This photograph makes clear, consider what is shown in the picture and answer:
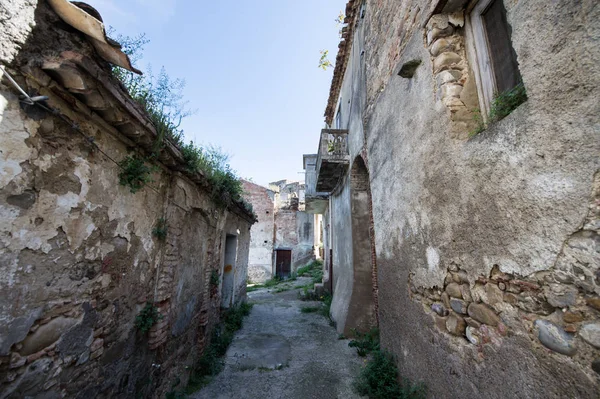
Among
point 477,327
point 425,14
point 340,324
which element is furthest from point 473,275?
point 340,324

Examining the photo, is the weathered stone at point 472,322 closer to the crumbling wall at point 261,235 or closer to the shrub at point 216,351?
the shrub at point 216,351

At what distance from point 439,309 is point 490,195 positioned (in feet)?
4.32

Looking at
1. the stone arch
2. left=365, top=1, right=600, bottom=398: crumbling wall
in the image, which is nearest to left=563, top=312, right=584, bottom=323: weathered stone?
left=365, top=1, right=600, bottom=398: crumbling wall

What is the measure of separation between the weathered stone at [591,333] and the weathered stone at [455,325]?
1.03 m

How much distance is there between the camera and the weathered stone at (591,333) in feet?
4.32

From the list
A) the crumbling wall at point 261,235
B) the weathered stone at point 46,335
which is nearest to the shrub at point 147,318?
the weathered stone at point 46,335

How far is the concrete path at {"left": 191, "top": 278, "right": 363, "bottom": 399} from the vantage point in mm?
4008

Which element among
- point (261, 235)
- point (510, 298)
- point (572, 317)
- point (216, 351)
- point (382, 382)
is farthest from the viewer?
point (261, 235)

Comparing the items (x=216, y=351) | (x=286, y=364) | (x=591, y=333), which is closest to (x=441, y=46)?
(x=591, y=333)

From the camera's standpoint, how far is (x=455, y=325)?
241 centimetres

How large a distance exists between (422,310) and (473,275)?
3.28 feet

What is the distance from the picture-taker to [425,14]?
9.46 ft

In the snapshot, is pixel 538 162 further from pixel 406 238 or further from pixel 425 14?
pixel 425 14

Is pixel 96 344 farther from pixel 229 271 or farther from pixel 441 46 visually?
pixel 229 271
